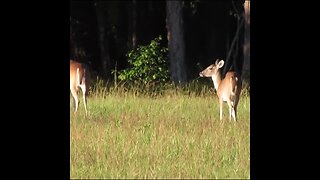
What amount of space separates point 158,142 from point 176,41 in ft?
48.5

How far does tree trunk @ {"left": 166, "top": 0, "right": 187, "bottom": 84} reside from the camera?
25.7 meters

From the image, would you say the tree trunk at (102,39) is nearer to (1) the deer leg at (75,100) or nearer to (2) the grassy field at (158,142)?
(1) the deer leg at (75,100)

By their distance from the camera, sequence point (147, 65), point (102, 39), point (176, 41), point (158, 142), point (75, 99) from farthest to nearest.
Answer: point (102, 39), point (176, 41), point (147, 65), point (75, 99), point (158, 142)

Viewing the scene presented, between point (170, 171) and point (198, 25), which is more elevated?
point (198, 25)

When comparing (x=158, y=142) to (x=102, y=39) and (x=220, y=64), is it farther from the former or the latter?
(x=102, y=39)

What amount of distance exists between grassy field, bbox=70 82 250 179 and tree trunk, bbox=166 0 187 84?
378 inches

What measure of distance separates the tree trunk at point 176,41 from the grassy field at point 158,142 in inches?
378

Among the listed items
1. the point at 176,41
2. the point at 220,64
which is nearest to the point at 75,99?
the point at 220,64

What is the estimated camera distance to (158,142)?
11.4 m
